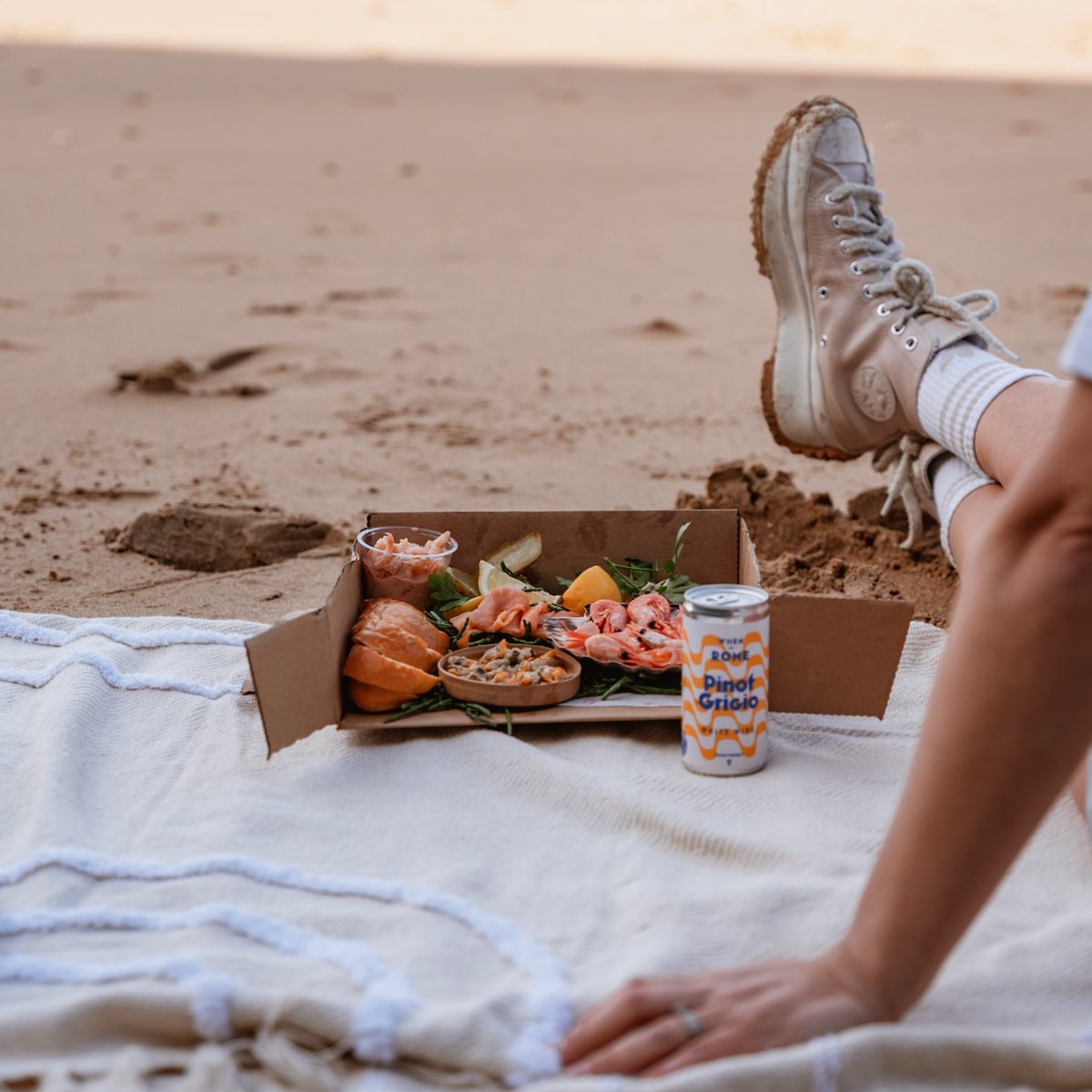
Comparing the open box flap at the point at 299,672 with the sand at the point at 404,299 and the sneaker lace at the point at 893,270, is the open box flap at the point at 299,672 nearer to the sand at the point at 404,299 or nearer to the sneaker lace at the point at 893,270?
the sand at the point at 404,299

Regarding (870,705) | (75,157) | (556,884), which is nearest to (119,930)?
(556,884)

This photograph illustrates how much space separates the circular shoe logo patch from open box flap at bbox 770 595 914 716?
903mm

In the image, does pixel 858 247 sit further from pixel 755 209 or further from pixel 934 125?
pixel 934 125

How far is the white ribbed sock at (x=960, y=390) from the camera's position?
250 centimetres

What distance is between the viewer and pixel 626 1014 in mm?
1384

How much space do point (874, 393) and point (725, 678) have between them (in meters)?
1.21

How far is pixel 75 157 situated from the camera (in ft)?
29.1

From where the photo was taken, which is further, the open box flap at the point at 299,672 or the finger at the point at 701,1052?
the open box flap at the point at 299,672

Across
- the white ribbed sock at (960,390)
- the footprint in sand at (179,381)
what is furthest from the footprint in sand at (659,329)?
the white ribbed sock at (960,390)

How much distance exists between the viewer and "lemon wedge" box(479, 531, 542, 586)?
2.46m

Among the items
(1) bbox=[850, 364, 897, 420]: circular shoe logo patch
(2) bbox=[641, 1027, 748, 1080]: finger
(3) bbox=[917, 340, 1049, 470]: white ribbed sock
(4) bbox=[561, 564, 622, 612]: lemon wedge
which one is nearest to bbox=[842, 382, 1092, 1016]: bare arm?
(2) bbox=[641, 1027, 748, 1080]: finger

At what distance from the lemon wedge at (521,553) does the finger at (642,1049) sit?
1194 millimetres

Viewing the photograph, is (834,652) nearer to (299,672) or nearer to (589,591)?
(589,591)

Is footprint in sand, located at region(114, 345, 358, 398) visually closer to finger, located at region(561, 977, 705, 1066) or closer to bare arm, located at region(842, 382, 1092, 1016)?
finger, located at region(561, 977, 705, 1066)
